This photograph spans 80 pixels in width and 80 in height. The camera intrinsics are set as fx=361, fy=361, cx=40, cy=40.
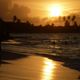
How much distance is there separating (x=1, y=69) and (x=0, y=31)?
15335mm

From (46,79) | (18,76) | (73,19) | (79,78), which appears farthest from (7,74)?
(73,19)

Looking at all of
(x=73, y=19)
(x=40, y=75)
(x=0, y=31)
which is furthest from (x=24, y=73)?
(x=73, y=19)

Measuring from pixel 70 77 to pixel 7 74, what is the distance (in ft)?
Answer: 10.2

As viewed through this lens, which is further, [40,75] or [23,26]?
[23,26]

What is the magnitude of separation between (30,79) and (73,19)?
17856 cm

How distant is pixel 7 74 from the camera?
17.8m

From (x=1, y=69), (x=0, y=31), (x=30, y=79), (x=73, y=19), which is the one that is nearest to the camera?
(x=30, y=79)

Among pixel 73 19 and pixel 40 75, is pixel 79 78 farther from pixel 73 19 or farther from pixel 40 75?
pixel 73 19

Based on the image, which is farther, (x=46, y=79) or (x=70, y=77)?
(x=70, y=77)

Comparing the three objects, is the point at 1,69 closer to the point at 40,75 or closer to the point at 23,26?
the point at 40,75

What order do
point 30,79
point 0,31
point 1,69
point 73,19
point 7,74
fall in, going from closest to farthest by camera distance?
point 30,79
point 7,74
point 1,69
point 0,31
point 73,19

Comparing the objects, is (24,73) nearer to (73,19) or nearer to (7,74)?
(7,74)

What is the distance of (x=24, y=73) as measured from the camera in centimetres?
1836

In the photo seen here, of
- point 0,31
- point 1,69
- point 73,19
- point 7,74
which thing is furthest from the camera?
point 73,19
